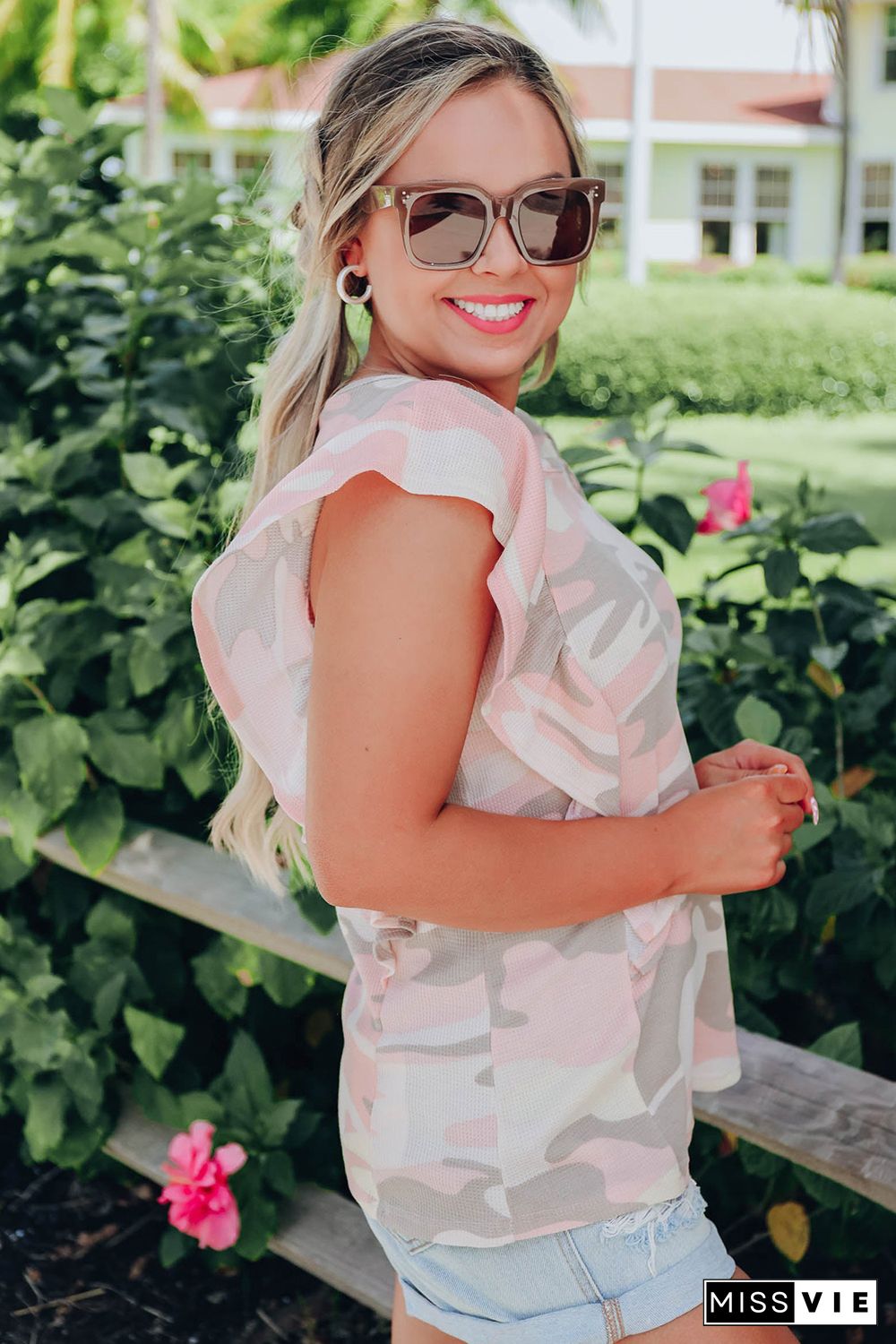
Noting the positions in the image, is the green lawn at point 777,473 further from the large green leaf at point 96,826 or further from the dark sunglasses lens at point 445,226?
the dark sunglasses lens at point 445,226

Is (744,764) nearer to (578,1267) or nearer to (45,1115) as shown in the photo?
(578,1267)

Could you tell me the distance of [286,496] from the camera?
3.72 ft

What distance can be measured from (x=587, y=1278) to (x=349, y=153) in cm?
99

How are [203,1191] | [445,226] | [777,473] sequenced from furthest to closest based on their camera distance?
[777,473]
[203,1191]
[445,226]

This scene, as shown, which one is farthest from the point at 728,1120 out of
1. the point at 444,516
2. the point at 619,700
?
the point at 444,516

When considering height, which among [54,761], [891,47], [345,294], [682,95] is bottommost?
[682,95]

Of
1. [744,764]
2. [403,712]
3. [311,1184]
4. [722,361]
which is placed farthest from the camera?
[722,361]

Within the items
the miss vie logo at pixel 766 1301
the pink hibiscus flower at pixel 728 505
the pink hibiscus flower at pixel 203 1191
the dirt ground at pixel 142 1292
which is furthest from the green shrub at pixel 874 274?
the miss vie logo at pixel 766 1301

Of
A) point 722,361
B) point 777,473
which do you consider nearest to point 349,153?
point 777,473

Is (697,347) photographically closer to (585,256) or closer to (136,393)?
(136,393)

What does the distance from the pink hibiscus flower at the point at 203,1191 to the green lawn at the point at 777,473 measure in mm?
1590

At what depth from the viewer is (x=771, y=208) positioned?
32.0 metres

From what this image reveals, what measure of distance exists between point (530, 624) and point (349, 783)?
20 cm

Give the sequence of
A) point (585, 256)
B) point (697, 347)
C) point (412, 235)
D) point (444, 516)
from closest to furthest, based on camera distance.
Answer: point (444, 516)
point (412, 235)
point (585, 256)
point (697, 347)
